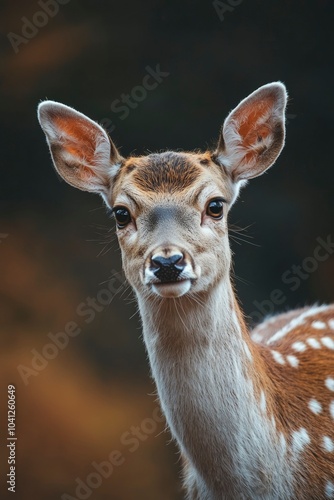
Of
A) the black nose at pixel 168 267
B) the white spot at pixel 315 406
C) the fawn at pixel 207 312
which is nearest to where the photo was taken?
the black nose at pixel 168 267

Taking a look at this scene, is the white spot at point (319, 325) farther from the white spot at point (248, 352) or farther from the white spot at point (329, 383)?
the white spot at point (248, 352)

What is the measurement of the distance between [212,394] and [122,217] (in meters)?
0.81

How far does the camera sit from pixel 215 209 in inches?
142

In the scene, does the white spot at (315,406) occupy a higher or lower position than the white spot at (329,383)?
higher

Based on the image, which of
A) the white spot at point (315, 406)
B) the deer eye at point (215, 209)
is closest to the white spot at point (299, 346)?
the white spot at point (315, 406)

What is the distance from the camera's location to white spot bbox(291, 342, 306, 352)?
429 centimetres

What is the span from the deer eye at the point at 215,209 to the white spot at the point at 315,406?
968 mm

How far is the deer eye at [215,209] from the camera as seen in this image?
3.60 metres

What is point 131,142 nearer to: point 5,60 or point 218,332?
point 5,60

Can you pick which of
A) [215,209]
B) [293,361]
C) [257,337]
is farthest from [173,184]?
[257,337]

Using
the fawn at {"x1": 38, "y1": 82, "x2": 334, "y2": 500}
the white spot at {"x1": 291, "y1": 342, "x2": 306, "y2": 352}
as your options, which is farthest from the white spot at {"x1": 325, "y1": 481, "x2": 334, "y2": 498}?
the white spot at {"x1": 291, "y1": 342, "x2": 306, "y2": 352}

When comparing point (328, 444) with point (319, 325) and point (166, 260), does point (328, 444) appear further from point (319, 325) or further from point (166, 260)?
point (166, 260)

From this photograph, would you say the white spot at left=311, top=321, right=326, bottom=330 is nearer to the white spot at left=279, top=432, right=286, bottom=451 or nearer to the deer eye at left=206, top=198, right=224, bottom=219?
the white spot at left=279, top=432, right=286, bottom=451

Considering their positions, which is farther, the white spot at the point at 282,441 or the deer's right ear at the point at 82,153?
the deer's right ear at the point at 82,153
